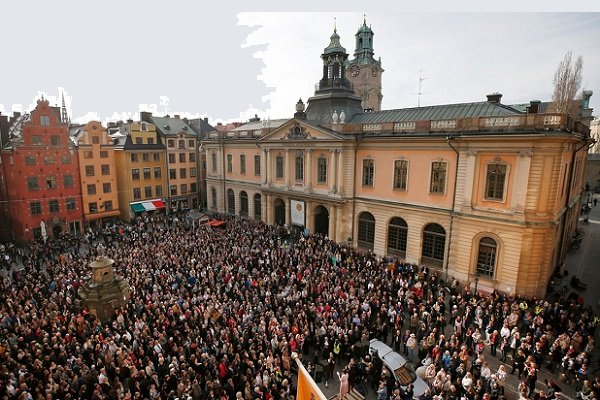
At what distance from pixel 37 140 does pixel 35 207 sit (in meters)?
6.65

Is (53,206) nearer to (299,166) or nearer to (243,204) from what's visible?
(243,204)

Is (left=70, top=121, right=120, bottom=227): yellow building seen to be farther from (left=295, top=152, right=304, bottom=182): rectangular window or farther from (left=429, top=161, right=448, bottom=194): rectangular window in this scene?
(left=429, top=161, right=448, bottom=194): rectangular window

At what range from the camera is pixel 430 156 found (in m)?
25.1

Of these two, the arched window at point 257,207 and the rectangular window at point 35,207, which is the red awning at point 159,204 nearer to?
the rectangular window at point 35,207

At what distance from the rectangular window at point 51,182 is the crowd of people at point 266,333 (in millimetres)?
12615

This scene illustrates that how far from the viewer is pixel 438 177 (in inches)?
979

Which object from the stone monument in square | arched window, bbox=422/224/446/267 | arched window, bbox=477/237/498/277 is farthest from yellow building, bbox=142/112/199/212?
arched window, bbox=477/237/498/277

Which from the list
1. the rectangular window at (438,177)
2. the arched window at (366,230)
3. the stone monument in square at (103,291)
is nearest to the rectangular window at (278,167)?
the arched window at (366,230)

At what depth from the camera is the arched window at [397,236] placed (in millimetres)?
27547

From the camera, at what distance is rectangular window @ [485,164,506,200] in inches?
850

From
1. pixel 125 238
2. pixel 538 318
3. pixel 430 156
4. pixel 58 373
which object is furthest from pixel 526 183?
pixel 125 238

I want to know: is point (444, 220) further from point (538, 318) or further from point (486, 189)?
point (538, 318)

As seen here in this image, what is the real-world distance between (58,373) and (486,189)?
79.6 feet

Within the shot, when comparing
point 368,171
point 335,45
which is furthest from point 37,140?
point 368,171
